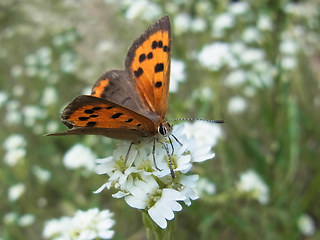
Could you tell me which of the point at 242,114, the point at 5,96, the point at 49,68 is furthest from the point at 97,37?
the point at 242,114

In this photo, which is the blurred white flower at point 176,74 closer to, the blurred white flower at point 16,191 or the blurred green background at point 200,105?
the blurred green background at point 200,105

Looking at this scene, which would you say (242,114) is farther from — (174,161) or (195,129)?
(174,161)

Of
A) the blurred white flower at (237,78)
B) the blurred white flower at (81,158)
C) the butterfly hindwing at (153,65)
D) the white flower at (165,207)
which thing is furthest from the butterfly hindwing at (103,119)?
the blurred white flower at (237,78)

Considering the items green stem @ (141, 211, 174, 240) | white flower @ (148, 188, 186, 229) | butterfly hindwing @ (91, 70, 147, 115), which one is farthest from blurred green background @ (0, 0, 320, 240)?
white flower @ (148, 188, 186, 229)

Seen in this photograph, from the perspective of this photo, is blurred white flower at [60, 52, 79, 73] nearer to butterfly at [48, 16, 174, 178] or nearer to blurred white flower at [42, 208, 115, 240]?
butterfly at [48, 16, 174, 178]

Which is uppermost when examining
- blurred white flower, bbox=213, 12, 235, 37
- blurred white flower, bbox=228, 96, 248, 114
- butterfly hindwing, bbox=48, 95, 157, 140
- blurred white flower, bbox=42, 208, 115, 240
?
blurred white flower, bbox=213, 12, 235, 37

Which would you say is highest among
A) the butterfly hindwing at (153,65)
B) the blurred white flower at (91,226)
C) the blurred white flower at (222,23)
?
the blurred white flower at (222,23)

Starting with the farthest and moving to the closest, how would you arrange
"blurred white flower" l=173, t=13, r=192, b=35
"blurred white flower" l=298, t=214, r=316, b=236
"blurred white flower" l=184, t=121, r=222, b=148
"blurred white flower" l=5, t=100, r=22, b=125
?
"blurred white flower" l=5, t=100, r=22, b=125, "blurred white flower" l=173, t=13, r=192, b=35, "blurred white flower" l=298, t=214, r=316, b=236, "blurred white flower" l=184, t=121, r=222, b=148
